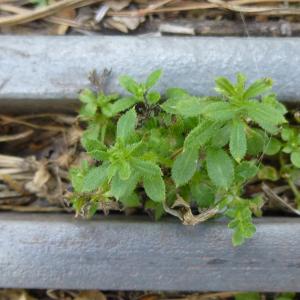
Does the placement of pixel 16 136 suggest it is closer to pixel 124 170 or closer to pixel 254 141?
pixel 124 170

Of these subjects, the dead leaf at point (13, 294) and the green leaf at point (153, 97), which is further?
the dead leaf at point (13, 294)

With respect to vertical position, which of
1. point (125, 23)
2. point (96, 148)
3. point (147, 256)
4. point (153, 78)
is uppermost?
point (125, 23)

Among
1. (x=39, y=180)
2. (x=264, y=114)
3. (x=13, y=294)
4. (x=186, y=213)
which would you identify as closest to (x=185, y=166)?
(x=186, y=213)

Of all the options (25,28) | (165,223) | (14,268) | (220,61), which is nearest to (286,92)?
(220,61)

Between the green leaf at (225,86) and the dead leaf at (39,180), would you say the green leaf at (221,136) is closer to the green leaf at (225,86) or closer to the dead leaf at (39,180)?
the green leaf at (225,86)

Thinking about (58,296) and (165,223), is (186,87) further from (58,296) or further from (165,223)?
(58,296)

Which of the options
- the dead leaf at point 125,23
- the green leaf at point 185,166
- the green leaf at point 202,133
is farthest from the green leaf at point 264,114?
the dead leaf at point 125,23
